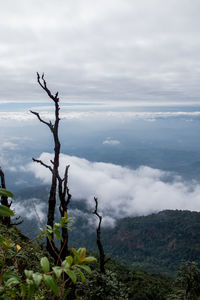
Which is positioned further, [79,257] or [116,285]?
[116,285]

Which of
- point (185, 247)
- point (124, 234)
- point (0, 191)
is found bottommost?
point (124, 234)

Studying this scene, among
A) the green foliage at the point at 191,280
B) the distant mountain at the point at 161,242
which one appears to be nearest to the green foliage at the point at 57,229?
the green foliage at the point at 191,280

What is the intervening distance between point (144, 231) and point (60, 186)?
7984 inches

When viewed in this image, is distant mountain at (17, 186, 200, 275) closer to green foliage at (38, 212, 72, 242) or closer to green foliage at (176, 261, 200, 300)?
green foliage at (176, 261, 200, 300)

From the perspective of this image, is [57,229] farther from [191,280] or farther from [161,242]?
[161,242]

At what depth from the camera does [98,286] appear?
7.62 metres

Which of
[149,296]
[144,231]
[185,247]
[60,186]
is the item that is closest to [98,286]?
[60,186]

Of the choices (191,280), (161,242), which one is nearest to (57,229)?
(191,280)

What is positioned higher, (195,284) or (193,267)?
(193,267)

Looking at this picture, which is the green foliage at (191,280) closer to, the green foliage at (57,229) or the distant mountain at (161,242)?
the green foliage at (57,229)

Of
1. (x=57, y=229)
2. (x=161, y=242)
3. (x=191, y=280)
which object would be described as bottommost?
(x=161, y=242)

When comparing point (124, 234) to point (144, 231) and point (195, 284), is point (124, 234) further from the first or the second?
point (195, 284)

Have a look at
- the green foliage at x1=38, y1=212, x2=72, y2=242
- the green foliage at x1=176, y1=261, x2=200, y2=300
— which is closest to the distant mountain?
the green foliage at x1=176, y1=261, x2=200, y2=300

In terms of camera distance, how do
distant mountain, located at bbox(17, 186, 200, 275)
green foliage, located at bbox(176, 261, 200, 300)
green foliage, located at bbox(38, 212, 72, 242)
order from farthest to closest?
1. distant mountain, located at bbox(17, 186, 200, 275)
2. green foliage, located at bbox(176, 261, 200, 300)
3. green foliage, located at bbox(38, 212, 72, 242)
